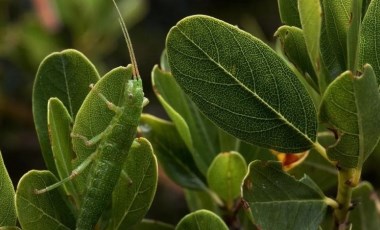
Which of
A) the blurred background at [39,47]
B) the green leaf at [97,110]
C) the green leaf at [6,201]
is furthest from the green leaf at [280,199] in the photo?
the blurred background at [39,47]

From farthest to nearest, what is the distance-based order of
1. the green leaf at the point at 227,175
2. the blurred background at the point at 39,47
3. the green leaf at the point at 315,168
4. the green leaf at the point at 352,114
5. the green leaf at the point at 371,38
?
the blurred background at the point at 39,47 → the green leaf at the point at 315,168 → the green leaf at the point at 227,175 → the green leaf at the point at 371,38 → the green leaf at the point at 352,114

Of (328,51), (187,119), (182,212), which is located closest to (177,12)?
(182,212)

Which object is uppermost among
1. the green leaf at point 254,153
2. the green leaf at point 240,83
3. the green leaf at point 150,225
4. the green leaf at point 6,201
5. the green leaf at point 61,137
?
the green leaf at point 240,83

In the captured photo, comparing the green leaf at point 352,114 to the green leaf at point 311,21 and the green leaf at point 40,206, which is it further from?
the green leaf at point 40,206

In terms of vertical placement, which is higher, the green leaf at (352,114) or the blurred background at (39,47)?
the green leaf at (352,114)

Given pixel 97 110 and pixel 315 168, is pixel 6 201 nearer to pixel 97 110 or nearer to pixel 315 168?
pixel 97 110

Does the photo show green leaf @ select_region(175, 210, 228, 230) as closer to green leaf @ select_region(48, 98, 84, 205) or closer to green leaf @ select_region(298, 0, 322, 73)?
green leaf @ select_region(48, 98, 84, 205)

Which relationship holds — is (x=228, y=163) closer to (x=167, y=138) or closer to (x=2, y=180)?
(x=167, y=138)
